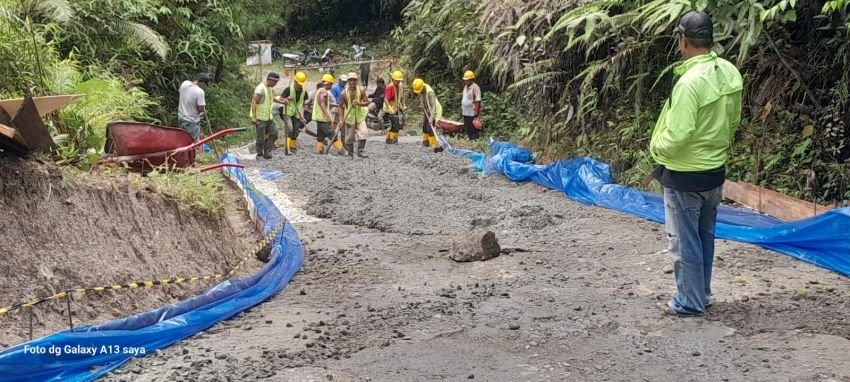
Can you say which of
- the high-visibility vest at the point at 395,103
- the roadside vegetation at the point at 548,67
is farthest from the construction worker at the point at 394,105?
the roadside vegetation at the point at 548,67

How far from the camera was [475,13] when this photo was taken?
62.5ft

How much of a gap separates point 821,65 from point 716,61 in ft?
12.1

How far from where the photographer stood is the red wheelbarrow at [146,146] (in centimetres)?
656

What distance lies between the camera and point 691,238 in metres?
4.77

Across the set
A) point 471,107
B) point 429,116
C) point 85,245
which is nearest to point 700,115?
point 85,245

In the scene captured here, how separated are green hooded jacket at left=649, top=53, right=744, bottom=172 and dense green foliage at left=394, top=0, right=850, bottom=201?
2049mm

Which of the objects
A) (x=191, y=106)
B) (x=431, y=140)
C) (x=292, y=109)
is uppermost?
(x=191, y=106)

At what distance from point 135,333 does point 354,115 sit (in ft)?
35.1

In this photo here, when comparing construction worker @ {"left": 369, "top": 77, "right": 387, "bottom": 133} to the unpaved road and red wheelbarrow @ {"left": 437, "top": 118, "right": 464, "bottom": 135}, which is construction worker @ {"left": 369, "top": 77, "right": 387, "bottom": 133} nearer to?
red wheelbarrow @ {"left": 437, "top": 118, "right": 464, "bottom": 135}

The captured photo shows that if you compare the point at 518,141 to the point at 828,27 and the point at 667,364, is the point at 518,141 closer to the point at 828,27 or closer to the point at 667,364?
the point at 828,27

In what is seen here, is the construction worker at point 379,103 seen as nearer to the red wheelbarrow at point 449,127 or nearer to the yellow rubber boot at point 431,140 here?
the red wheelbarrow at point 449,127

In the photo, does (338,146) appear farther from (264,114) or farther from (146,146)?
(146,146)

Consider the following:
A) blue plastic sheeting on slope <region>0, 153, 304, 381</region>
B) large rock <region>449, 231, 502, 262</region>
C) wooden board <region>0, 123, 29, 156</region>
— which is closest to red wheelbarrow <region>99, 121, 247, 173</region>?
blue plastic sheeting on slope <region>0, 153, 304, 381</region>

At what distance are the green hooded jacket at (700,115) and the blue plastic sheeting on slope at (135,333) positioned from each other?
283cm
